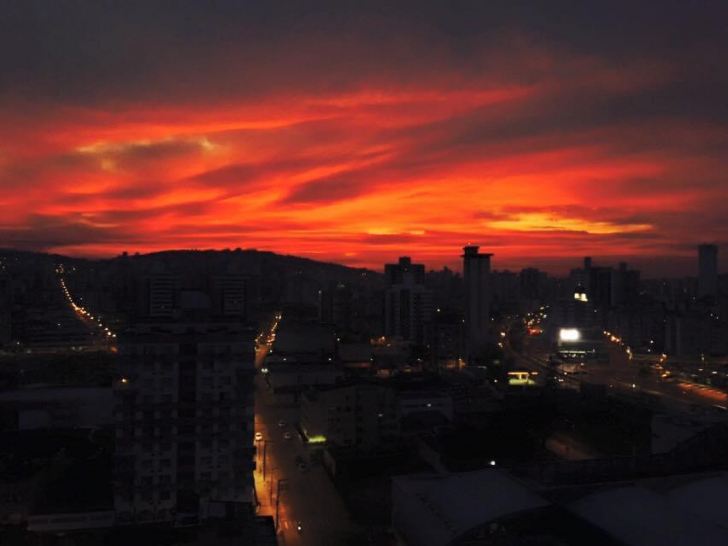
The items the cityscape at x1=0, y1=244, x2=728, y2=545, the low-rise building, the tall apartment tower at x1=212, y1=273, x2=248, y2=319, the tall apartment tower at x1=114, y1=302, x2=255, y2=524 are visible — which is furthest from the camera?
the tall apartment tower at x1=212, y1=273, x2=248, y2=319

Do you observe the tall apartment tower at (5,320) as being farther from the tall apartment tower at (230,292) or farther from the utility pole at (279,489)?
the utility pole at (279,489)

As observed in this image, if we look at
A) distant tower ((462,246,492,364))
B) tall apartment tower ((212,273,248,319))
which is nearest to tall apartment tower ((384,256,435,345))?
distant tower ((462,246,492,364))

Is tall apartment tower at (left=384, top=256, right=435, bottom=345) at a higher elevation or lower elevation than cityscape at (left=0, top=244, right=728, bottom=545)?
higher

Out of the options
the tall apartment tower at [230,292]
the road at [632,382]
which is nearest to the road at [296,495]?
the road at [632,382]

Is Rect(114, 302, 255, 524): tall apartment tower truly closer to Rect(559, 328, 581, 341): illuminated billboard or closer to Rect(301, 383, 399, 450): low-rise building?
Rect(301, 383, 399, 450): low-rise building

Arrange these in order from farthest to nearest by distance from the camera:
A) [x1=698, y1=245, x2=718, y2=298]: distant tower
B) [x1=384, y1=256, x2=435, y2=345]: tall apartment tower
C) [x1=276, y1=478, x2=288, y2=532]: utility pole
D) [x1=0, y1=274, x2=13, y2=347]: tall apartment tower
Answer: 1. [x1=698, y1=245, x2=718, y2=298]: distant tower
2. [x1=384, y1=256, x2=435, y2=345]: tall apartment tower
3. [x1=0, y1=274, x2=13, y2=347]: tall apartment tower
4. [x1=276, y1=478, x2=288, y2=532]: utility pole

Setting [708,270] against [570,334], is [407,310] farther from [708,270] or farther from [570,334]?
[708,270]
